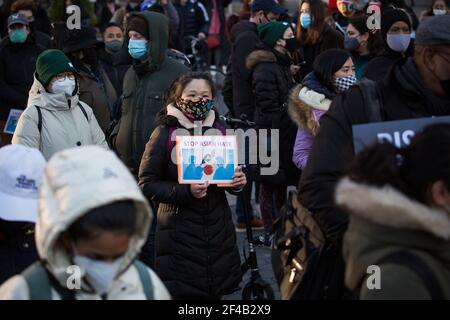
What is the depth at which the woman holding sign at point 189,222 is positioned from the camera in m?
5.15

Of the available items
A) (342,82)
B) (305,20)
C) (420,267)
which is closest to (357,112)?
(420,267)

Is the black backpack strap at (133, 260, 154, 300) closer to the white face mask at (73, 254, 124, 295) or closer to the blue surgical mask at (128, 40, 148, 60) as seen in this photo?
the white face mask at (73, 254, 124, 295)

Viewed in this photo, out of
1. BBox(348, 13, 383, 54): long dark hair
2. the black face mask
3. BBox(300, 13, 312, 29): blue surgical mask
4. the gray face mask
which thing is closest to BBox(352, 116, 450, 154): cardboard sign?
BBox(348, 13, 383, 54): long dark hair

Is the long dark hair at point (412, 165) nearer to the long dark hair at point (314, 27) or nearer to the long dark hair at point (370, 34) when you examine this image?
the long dark hair at point (370, 34)

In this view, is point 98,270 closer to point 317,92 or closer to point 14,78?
point 317,92

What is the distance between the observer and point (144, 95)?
652cm

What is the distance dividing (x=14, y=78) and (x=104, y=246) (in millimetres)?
6040

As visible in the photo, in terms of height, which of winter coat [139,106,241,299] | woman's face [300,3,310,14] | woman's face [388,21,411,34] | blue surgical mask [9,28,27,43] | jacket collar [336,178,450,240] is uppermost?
woman's face [300,3,310,14]

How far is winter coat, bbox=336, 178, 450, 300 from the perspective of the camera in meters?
2.66

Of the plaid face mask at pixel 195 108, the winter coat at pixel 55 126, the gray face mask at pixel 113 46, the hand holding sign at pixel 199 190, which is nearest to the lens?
the hand holding sign at pixel 199 190

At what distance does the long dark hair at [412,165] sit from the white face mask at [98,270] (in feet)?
2.59

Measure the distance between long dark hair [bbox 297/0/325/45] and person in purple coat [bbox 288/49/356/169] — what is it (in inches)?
93.1

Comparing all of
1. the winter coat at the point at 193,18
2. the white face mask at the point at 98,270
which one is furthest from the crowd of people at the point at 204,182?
the winter coat at the point at 193,18

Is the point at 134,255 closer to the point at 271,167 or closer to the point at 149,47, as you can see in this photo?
the point at 149,47
